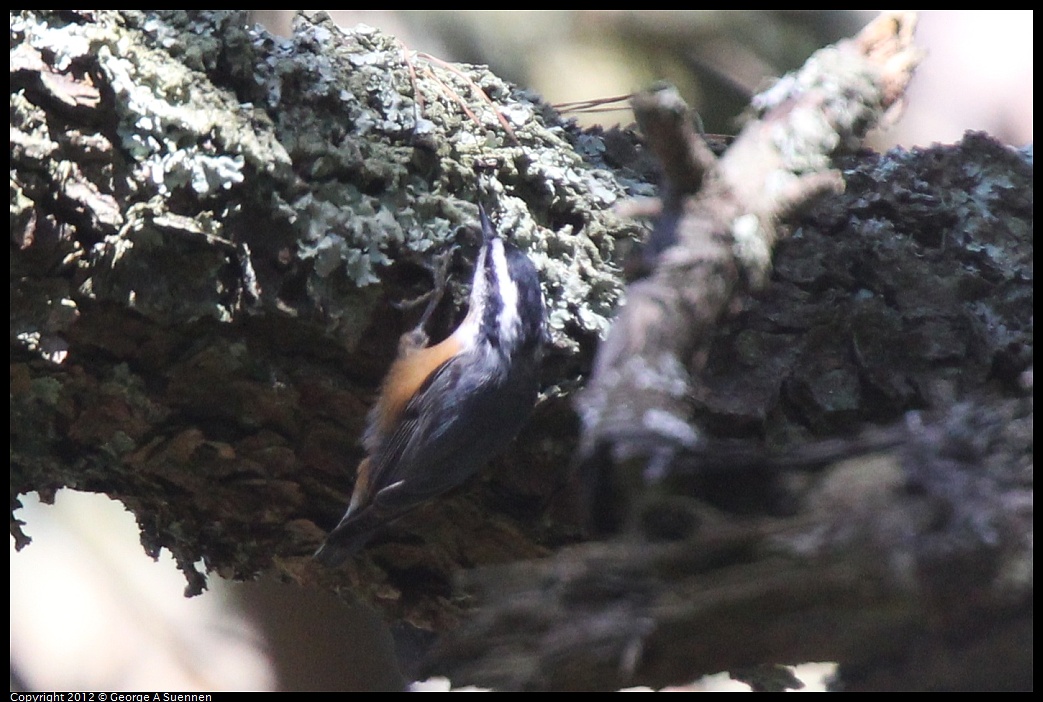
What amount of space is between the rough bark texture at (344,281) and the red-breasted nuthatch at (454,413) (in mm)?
48

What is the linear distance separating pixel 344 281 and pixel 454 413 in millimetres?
415

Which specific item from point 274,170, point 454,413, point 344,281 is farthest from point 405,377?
point 274,170

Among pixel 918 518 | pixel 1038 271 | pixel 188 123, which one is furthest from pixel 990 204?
pixel 188 123

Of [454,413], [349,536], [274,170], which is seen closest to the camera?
[274,170]

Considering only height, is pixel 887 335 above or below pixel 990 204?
below

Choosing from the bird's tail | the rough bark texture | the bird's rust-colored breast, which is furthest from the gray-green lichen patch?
the bird's tail

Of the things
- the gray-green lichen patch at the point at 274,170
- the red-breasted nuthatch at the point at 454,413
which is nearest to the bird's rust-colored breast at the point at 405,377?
the red-breasted nuthatch at the point at 454,413

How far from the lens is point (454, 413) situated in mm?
1835

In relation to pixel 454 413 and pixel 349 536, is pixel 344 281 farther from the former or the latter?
pixel 349 536

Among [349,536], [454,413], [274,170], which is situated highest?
[274,170]

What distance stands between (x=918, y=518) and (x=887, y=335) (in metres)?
1.03

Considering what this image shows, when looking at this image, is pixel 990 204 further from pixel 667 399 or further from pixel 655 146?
pixel 667 399

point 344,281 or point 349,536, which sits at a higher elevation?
point 344,281
